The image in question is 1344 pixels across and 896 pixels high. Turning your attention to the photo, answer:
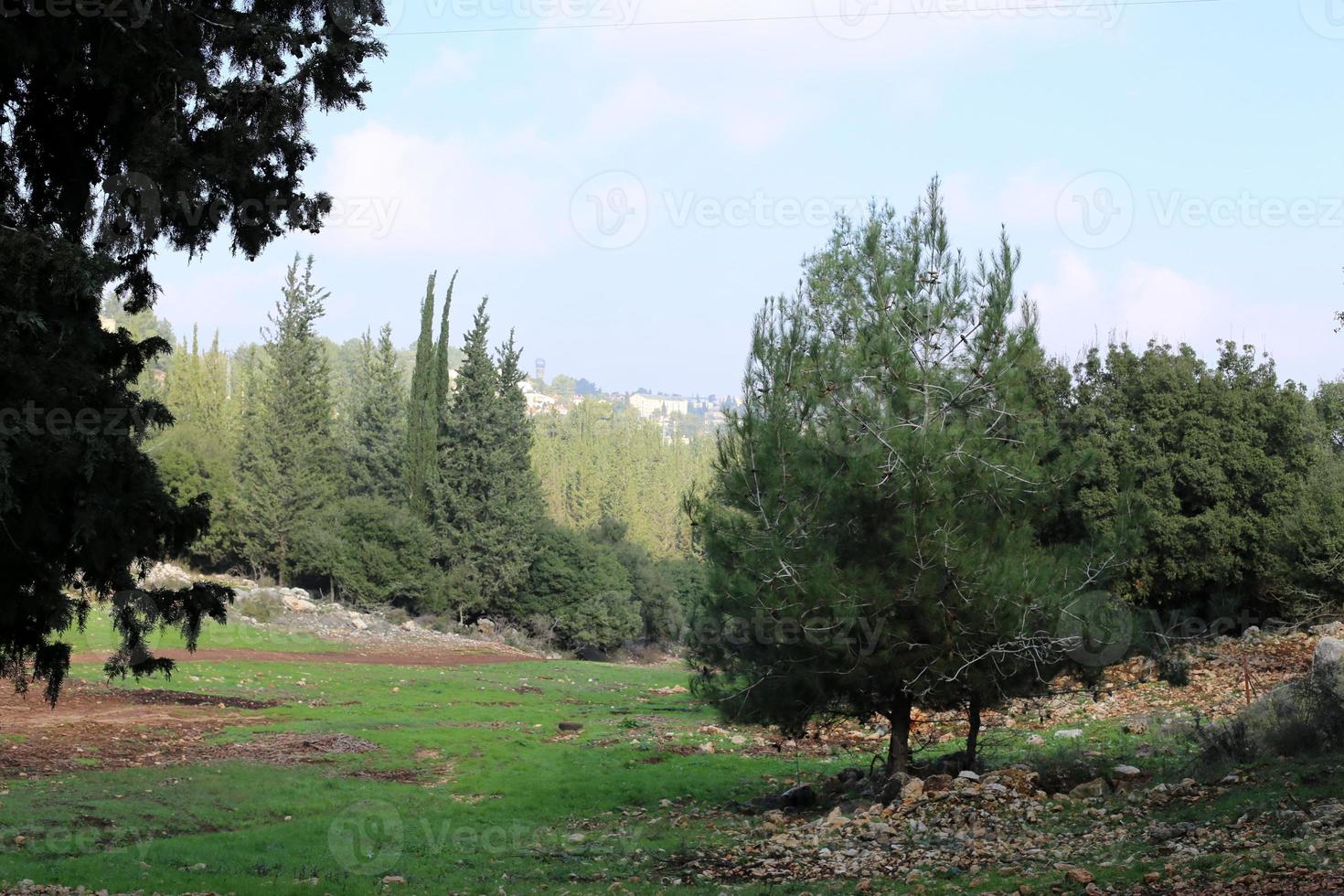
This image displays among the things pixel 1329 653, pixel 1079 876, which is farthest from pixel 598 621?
pixel 1079 876

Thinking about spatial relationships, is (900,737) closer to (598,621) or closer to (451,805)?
(451,805)

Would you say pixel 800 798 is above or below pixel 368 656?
below

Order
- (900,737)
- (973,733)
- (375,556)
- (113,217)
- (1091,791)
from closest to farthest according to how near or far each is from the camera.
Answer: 1. (113,217)
2. (1091,791)
3. (973,733)
4. (900,737)
5. (375,556)

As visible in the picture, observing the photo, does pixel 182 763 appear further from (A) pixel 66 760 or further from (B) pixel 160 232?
(B) pixel 160 232

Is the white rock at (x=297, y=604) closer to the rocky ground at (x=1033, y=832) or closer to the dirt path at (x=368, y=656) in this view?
the dirt path at (x=368, y=656)

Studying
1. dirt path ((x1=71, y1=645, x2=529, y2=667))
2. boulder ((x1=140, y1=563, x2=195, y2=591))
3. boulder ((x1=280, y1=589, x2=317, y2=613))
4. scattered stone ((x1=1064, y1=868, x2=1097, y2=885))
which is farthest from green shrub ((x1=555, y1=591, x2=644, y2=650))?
scattered stone ((x1=1064, y1=868, x2=1097, y2=885))

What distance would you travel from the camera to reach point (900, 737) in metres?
16.8

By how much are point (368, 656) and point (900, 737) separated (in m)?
28.8

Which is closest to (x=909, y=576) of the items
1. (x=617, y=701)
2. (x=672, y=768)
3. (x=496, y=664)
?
(x=672, y=768)

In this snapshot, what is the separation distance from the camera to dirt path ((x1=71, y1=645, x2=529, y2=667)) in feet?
112

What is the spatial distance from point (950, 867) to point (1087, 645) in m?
5.66

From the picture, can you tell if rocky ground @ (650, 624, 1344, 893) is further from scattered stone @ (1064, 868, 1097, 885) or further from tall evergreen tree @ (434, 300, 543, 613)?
tall evergreen tree @ (434, 300, 543, 613)

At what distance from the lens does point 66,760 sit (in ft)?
61.0

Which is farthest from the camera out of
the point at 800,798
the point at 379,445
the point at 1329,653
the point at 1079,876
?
the point at 379,445
